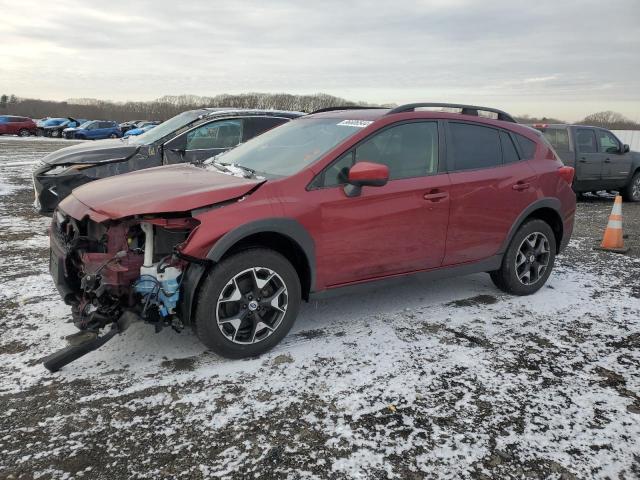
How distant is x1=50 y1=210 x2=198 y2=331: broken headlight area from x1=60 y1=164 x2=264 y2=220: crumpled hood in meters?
0.10

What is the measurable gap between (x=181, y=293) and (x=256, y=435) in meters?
1.07

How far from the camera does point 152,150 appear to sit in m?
7.22

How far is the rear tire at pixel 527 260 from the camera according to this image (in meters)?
4.83

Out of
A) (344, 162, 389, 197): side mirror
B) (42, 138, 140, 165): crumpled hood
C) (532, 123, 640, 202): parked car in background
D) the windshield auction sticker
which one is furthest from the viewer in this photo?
(532, 123, 640, 202): parked car in background

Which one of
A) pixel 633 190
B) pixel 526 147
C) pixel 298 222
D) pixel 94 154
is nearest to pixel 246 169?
pixel 298 222

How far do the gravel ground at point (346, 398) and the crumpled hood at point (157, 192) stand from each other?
1.03m

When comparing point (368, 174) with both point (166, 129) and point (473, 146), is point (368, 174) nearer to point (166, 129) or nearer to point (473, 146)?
point (473, 146)

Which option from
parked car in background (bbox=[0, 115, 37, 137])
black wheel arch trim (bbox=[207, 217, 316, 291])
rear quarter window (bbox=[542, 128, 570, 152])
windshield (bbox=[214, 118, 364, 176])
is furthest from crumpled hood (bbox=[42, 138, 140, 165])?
parked car in background (bbox=[0, 115, 37, 137])

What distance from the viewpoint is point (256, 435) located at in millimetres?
2648

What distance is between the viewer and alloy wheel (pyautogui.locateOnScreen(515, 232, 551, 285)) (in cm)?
491

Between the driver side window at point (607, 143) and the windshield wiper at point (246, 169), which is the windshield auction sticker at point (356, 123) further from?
the driver side window at point (607, 143)

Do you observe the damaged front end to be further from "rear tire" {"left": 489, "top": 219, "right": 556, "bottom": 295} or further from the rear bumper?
the rear bumper

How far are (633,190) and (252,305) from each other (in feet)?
41.3

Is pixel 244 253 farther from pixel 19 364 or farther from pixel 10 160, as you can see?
pixel 10 160
